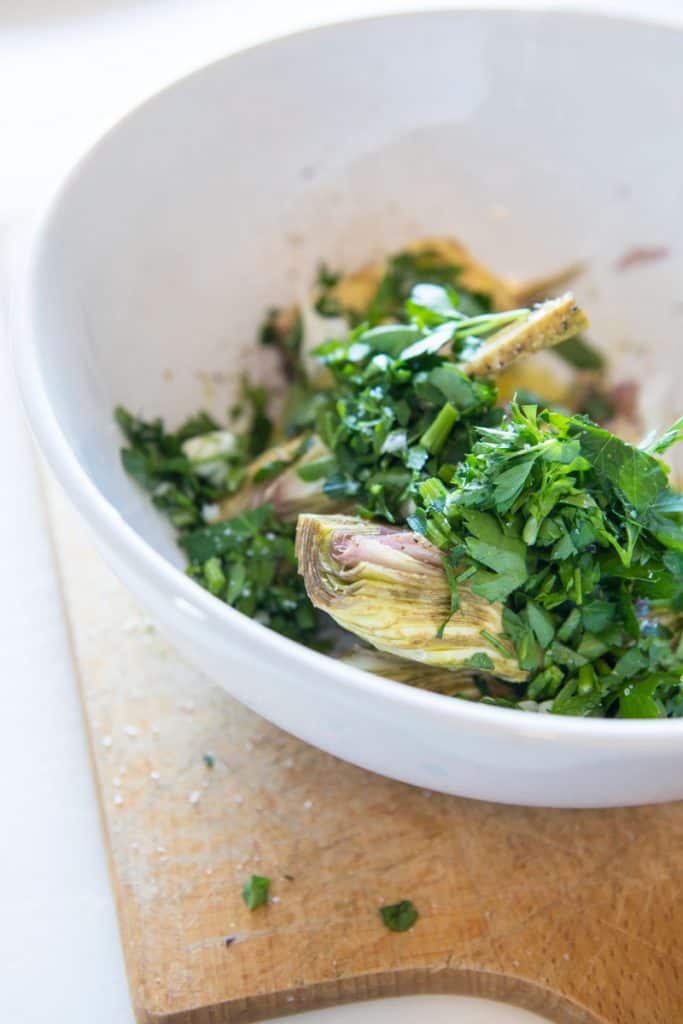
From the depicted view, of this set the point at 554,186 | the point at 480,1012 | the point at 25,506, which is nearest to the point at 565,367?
the point at 554,186

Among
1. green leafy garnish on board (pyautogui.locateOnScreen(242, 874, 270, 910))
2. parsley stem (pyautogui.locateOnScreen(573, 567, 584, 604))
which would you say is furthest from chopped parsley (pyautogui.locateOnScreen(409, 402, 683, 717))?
green leafy garnish on board (pyautogui.locateOnScreen(242, 874, 270, 910))

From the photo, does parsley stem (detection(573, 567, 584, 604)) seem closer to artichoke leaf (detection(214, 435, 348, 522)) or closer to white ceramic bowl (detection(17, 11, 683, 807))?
artichoke leaf (detection(214, 435, 348, 522))

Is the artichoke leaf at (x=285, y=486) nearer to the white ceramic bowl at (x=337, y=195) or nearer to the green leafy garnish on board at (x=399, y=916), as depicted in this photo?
the white ceramic bowl at (x=337, y=195)

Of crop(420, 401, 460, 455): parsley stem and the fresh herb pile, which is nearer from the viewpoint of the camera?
the fresh herb pile

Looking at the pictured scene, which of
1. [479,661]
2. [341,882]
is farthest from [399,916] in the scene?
[479,661]

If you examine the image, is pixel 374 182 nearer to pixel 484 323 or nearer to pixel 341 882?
pixel 484 323

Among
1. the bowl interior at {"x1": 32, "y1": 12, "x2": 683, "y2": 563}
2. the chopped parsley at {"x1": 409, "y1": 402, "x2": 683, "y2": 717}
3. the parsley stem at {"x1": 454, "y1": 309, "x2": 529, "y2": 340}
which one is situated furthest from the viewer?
the bowl interior at {"x1": 32, "y1": 12, "x2": 683, "y2": 563}

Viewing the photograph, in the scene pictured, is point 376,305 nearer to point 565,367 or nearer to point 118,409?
point 565,367

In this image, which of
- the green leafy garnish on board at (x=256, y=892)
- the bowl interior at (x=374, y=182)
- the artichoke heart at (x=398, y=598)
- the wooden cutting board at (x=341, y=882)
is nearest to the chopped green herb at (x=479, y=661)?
the artichoke heart at (x=398, y=598)
